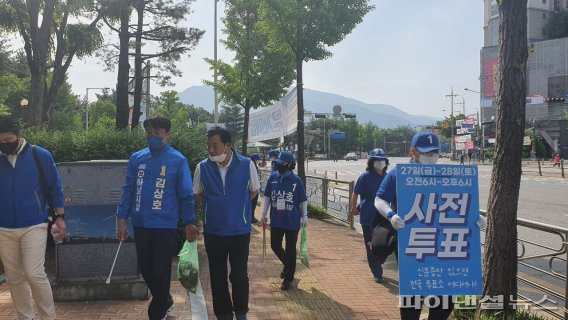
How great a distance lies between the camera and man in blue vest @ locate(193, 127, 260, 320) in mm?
4281

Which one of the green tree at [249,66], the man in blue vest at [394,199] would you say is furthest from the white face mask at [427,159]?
the green tree at [249,66]

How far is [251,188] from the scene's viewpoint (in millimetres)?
4516

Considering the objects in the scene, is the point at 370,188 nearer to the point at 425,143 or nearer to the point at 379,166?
the point at 379,166

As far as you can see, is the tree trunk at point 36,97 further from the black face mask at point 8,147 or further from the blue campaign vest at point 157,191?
the blue campaign vest at point 157,191

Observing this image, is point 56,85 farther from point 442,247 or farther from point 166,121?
point 442,247

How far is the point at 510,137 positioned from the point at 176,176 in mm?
2847

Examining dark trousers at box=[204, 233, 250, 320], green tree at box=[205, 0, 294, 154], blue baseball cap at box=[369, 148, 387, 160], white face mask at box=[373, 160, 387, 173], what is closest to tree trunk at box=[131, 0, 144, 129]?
green tree at box=[205, 0, 294, 154]

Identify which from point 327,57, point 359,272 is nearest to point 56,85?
point 327,57

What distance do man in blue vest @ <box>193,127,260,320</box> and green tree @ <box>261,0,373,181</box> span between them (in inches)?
344

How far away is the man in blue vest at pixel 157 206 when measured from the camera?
4238mm

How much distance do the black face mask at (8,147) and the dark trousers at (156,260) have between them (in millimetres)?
1135

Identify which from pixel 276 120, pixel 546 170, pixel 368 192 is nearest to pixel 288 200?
pixel 368 192

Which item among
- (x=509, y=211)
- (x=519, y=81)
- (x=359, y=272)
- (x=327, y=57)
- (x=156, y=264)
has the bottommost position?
(x=359, y=272)

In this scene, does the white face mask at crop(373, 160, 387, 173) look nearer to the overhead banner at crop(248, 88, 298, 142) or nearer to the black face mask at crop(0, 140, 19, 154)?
the black face mask at crop(0, 140, 19, 154)
